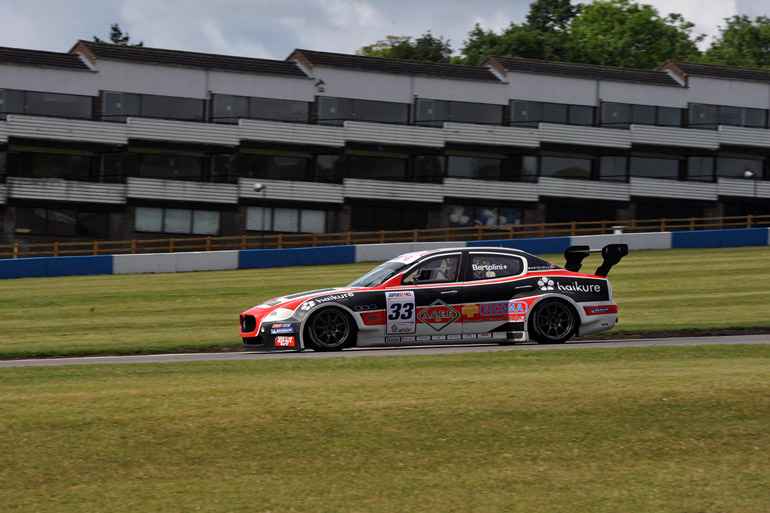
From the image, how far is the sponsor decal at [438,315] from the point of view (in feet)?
44.2

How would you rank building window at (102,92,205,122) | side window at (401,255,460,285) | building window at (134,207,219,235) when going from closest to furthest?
side window at (401,255,460,285) < building window at (102,92,205,122) < building window at (134,207,219,235)

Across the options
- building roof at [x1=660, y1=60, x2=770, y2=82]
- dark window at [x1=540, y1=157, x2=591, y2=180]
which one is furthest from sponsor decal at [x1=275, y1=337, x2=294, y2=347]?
building roof at [x1=660, y1=60, x2=770, y2=82]

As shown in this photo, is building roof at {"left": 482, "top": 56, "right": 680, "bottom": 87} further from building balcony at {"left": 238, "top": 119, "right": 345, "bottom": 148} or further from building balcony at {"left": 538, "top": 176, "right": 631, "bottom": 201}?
building balcony at {"left": 238, "top": 119, "right": 345, "bottom": 148}

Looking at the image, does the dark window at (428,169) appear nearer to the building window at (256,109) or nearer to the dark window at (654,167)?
the building window at (256,109)

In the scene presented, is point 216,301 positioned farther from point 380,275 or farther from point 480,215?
point 480,215

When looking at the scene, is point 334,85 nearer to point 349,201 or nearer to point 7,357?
point 349,201

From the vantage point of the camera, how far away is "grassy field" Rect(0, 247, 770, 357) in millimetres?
16469

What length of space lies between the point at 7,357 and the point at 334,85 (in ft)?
115

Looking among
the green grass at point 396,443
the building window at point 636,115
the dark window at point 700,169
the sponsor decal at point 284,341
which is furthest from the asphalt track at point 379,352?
the dark window at point 700,169

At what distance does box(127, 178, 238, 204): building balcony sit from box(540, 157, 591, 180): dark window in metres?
17.6

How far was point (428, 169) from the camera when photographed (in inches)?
1946

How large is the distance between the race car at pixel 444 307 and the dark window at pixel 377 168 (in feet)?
114

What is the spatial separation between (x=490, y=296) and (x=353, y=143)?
34.9 metres

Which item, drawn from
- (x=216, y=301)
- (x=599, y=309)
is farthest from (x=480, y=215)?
(x=599, y=309)
